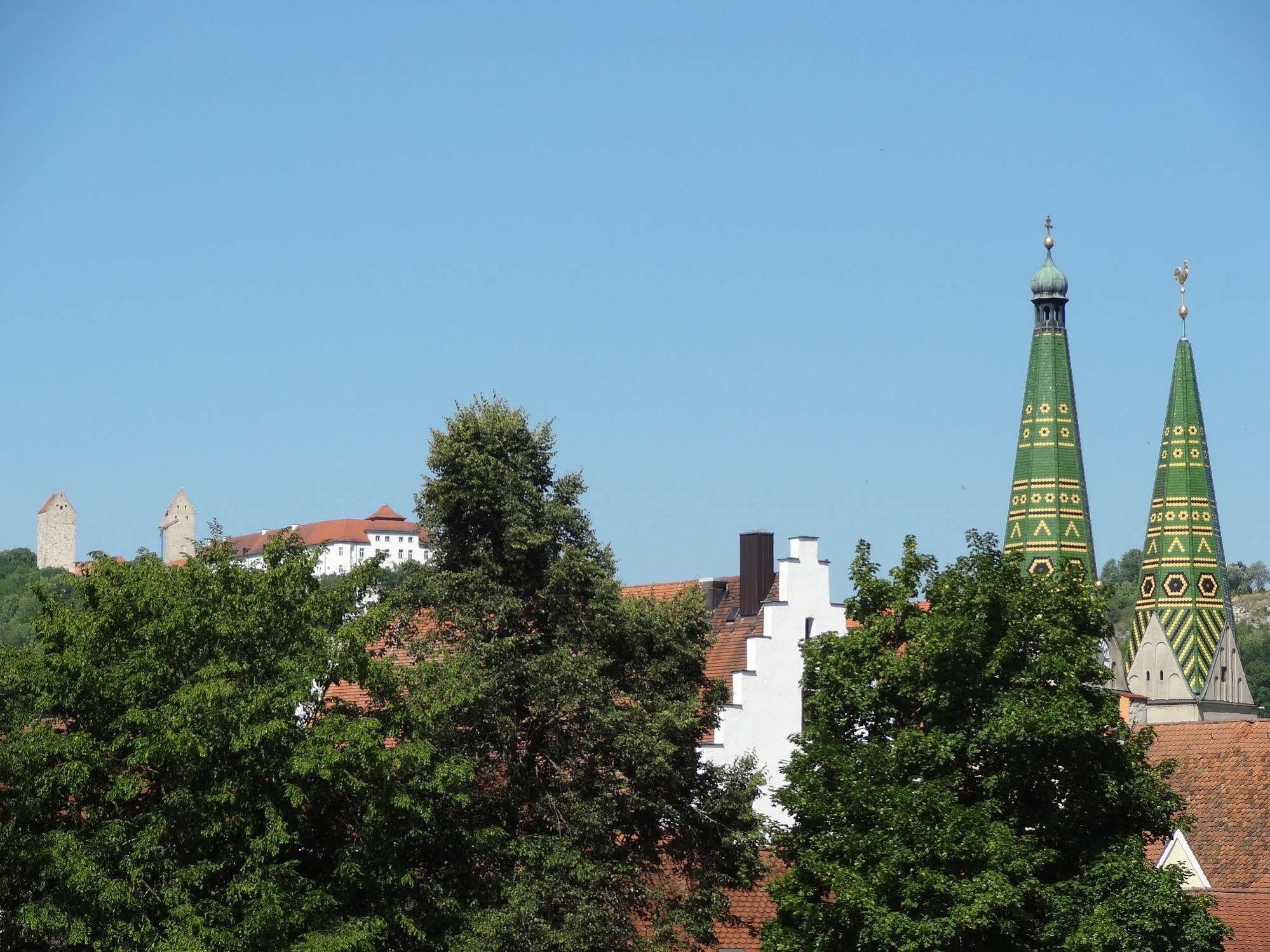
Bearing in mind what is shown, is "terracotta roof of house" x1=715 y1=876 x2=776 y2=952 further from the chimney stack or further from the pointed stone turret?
the pointed stone turret

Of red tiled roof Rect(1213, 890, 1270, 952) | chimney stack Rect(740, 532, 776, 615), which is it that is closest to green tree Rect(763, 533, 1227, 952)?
red tiled roof Rect(1213, 890, 1270, 952)

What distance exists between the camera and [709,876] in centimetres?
3177

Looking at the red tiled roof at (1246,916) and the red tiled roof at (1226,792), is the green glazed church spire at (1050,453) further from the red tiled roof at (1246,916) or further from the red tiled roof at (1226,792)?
the red tiled roof at (1246,916)

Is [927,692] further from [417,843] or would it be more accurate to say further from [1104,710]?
[417,843]

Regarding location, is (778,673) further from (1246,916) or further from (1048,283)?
(1048,283)

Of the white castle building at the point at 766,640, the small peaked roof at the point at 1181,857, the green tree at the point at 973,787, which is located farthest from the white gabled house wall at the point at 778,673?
the green tree at the point at 973,787

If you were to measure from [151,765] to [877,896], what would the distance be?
9739 mm

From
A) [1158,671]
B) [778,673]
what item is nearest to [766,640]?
[778,673]

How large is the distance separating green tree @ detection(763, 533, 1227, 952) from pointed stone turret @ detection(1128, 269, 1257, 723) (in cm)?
6797

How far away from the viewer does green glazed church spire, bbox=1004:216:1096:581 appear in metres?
96.9

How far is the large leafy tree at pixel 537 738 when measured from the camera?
98.3ft

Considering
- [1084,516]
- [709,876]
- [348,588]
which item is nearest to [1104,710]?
[709,876]

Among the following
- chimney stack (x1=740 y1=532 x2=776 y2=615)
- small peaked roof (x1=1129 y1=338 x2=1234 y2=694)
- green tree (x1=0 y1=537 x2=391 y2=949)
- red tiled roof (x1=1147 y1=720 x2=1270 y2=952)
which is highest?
small peaked roof (x1=1129 y1=338 x2=1234 y2=694)

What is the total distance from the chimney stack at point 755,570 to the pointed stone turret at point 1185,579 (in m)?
49.5
